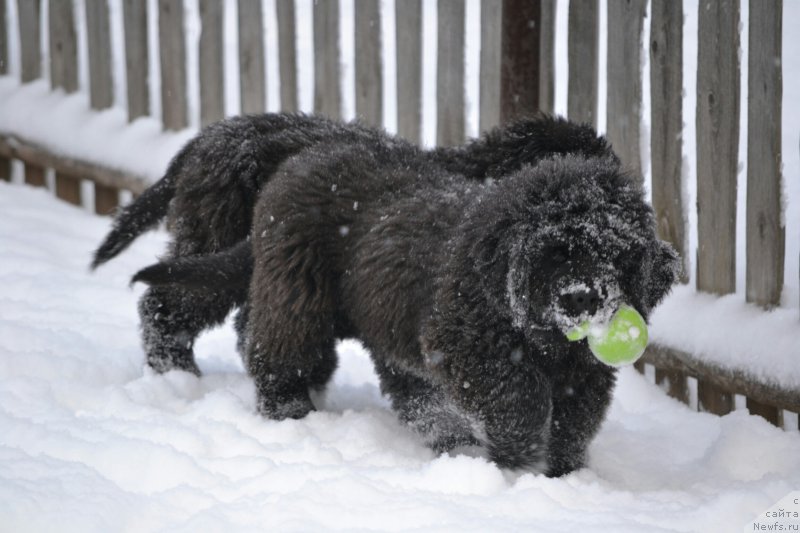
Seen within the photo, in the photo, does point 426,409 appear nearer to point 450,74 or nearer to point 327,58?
Result: point 450,74

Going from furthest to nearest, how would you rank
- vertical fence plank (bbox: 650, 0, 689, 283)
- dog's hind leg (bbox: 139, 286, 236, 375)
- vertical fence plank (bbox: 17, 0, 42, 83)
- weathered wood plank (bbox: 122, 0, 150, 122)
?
1. vertical fence plank (bbox: 17, 0, 42, 83)
2. weathered wood plank (bbox: 122, 0, 150, 122)
3. dog's hind leg (bbox: 139, 286, 236, 375)
4. vertical fence plank (bbox: 650, 0, 689, 283)

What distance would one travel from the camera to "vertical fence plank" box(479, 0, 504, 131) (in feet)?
18.1

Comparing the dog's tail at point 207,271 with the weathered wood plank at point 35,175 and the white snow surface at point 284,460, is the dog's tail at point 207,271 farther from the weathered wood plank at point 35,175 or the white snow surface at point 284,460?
the weathered wood plank at point 35,175

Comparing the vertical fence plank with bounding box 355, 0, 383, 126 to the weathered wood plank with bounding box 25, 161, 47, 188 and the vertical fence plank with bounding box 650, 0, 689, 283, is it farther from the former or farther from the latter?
the weathered wood plank with bounding box 25, 161, 47, 188

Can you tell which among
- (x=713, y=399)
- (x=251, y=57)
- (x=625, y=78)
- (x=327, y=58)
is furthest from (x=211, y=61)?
(x=713, y=399)

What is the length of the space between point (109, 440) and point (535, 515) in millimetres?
1547

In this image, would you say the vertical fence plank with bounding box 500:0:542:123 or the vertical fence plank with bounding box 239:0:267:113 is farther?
the vertical fence plank with bounding box 239:0:267:113

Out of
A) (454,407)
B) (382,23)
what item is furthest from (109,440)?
(382,23)

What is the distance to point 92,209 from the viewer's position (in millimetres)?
7820

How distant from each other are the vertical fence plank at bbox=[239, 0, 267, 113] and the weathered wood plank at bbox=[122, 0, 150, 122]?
34.3 inches

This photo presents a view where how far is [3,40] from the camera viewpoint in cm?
809

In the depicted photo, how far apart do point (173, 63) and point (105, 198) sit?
1.14m

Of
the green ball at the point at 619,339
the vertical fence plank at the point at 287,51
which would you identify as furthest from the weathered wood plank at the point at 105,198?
the green ball at the point at 619,339

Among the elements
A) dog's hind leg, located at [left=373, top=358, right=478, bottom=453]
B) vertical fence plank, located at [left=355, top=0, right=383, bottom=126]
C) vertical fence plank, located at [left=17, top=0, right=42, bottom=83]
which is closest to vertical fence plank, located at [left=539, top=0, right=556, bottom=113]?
vertical fence plank, located at [left=355, top=0, right=383, bottom=126]
